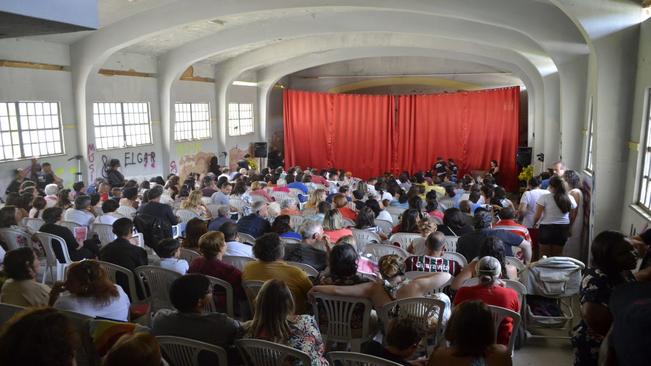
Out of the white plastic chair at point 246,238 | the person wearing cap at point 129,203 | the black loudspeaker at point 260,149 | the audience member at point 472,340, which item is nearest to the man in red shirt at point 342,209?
the white plastic chair at point 246,238

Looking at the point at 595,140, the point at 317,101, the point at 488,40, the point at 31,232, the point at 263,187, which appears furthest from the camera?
the point at 317,101

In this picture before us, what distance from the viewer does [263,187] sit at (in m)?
9.31

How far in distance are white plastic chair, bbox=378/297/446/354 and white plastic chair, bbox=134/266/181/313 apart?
5.77 feet

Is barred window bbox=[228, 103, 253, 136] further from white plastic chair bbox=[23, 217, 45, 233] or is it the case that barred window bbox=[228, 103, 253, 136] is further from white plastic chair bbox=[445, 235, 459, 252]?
white plastic chair bbox=[445, 235, 459, 252]

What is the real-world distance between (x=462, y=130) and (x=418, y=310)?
1436cm

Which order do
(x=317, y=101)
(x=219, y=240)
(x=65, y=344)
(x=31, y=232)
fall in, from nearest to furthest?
(x=65, y=344) < (x=219, y=240) < (x=31, y=232) < (x=317, y=101)

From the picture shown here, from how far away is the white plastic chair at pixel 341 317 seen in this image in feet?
12.0

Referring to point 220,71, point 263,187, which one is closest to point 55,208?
point 263,187

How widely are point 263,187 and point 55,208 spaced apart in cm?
404

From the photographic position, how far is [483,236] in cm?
504

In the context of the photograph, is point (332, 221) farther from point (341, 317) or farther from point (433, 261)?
point (341, 317)

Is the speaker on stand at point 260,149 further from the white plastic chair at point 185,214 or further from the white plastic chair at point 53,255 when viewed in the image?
the white plastic chair at point 53,255

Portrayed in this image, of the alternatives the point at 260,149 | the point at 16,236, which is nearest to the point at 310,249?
the point at 16,236

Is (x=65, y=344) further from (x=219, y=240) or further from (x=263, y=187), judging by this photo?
(x=263, y=187)
